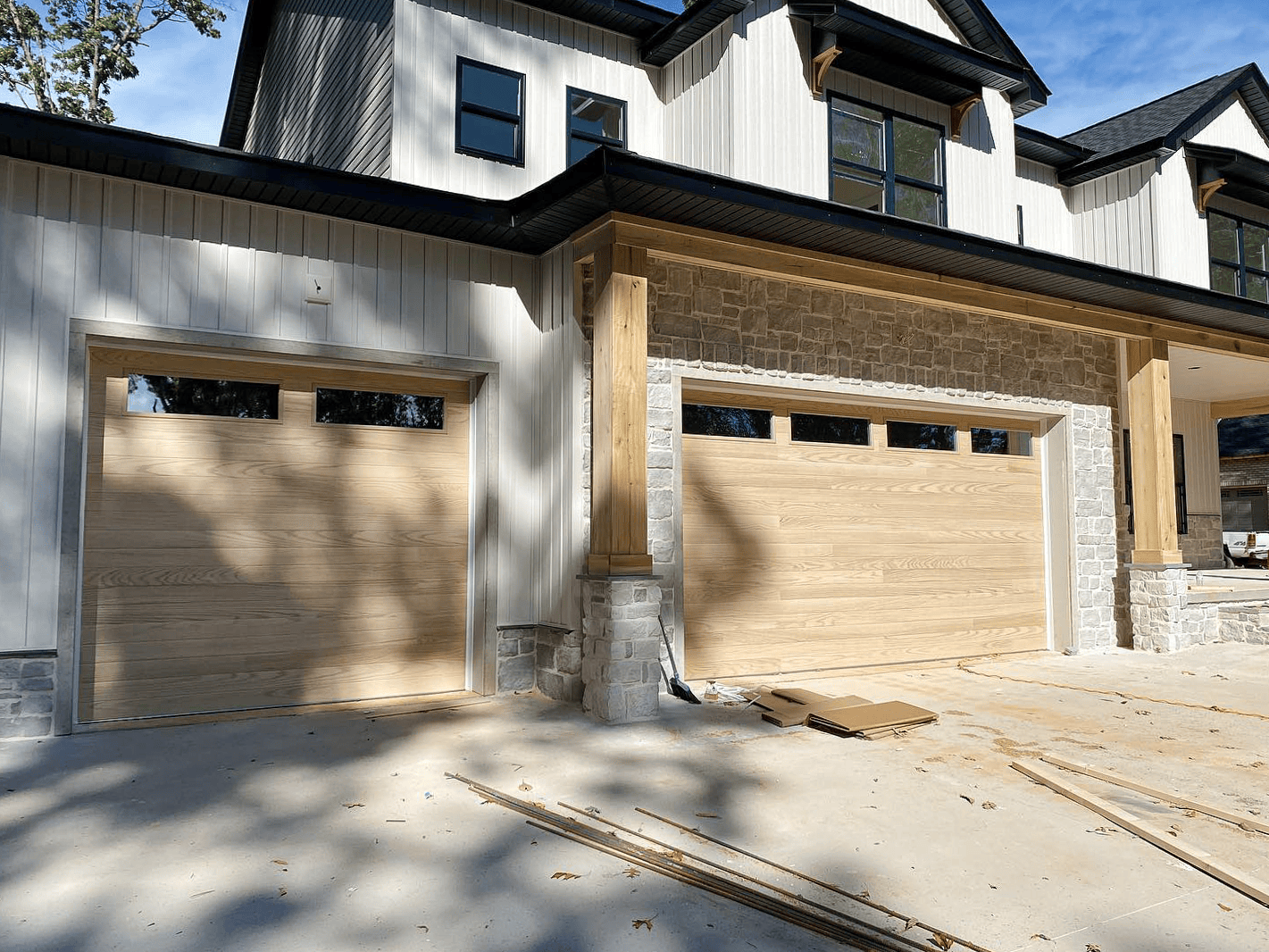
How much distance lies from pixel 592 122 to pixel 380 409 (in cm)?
445

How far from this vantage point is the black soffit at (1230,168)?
40.0ft

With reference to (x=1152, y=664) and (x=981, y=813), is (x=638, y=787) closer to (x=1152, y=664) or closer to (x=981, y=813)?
(x=981, y=813)

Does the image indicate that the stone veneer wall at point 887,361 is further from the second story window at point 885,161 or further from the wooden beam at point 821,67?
the wooden beam at point 821,67

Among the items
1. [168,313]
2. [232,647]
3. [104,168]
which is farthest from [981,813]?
[104,168]

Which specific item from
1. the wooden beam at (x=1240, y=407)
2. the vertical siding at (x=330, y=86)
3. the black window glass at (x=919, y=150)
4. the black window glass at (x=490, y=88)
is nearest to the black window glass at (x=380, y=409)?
the vertical siding at (x=330, y=86)

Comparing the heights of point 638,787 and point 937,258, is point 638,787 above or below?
below

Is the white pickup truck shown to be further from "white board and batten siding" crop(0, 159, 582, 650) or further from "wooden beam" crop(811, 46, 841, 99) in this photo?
"white board and batten siding" crop(0, 159, 582, 650)

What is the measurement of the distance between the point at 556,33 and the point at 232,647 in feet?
22.8

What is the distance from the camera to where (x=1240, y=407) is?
14672mm

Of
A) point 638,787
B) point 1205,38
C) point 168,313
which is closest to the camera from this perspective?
point 638,787

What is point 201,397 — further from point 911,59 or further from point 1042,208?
point 1042,208

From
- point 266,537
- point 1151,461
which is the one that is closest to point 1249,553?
point 1151,461

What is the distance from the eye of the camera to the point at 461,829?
12.6 feet

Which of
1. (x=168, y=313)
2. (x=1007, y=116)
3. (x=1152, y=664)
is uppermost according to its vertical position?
(x=1007, y=116)
